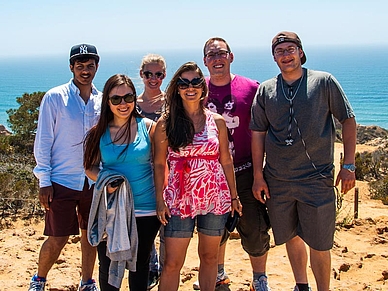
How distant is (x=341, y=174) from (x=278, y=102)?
2.76 feet

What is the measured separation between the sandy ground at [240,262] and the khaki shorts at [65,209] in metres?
0.88

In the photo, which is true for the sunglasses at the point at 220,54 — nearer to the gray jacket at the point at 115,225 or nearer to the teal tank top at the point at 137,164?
the teal tank top at the point at 137,164

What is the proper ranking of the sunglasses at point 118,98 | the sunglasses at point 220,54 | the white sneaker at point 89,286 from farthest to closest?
the white sneaker at point 89,286, the sunglasses at point 220,54, the sunglasses at point 118,98

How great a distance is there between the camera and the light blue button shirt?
4.07 metres

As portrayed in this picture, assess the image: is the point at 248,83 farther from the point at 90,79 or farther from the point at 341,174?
the point at 90,79

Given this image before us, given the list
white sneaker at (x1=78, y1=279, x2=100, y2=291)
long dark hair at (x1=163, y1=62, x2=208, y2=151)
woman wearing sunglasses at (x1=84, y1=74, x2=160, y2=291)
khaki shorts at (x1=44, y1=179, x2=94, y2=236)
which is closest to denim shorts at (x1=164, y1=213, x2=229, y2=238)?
woman wearing sunglasses at (x1=84, y1=74, x2=160, y2=291)

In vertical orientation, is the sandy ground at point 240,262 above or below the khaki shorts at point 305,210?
below

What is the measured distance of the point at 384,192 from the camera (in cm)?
1065

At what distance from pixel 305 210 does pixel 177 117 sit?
1409 millimetres

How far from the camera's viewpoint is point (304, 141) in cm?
385

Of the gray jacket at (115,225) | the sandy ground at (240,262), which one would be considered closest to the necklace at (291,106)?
the gray jacket at (115,225)

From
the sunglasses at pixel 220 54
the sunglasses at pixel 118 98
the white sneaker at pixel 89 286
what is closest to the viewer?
the sunglasses at pixel 118 98

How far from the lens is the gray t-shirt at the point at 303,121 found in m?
3.82

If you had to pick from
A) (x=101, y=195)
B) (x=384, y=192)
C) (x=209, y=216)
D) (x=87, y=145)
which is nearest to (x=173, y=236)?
(x=209, y=216)
